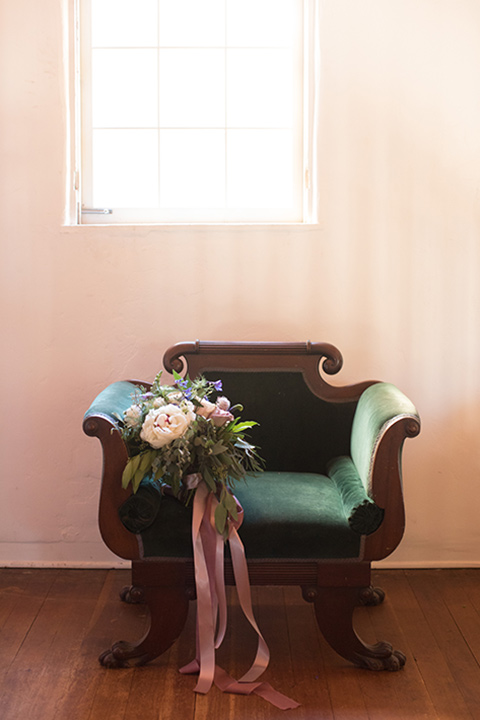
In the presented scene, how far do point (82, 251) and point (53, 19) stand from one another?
39.0 inches

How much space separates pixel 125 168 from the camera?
3.21m

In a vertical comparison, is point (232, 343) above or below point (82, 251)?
below

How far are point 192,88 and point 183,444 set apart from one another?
1794 mm

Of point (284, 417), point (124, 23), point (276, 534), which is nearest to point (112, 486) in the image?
point (276, 534)

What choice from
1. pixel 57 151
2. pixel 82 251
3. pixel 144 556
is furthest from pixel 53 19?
pixel 144 556

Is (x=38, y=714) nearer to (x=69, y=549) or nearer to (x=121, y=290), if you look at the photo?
(x=69, y=549)

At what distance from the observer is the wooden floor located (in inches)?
85.2

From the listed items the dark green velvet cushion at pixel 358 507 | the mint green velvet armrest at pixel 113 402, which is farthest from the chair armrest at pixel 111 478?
the dark green velvet cushion at pixel 358 507

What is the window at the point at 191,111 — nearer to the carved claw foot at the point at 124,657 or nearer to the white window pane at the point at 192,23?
the white window pane at the point at 192,23

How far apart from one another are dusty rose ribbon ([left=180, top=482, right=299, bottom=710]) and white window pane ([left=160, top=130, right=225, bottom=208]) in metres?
1.48

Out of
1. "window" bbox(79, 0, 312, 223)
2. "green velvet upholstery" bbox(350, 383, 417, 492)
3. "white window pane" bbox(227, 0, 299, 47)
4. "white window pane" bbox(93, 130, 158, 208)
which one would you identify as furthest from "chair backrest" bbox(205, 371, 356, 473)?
"white window pane" bbox(227, 0, 299, 47)

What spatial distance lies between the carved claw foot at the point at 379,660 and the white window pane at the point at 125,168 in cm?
208

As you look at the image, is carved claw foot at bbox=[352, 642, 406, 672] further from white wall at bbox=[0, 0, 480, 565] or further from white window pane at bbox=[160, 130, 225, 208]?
white window pane at bbox=[160, 130, 225, 208]

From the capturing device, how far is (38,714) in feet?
6.97
